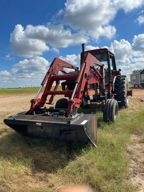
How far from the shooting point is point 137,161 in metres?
5.54

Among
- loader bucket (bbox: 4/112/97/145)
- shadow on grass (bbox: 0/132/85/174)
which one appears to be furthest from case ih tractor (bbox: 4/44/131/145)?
shadow on grass (bbox: 0/132/85/174)

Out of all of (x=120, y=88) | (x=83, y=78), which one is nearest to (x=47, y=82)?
(x=83, y=78)

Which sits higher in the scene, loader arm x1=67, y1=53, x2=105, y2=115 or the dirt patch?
loader arm x1=67, y1=53, x2=105, y2=115

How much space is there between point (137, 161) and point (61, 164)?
4.95 feet

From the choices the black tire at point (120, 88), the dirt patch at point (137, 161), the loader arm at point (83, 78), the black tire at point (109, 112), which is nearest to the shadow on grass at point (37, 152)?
the loader arm at point (83, 78)

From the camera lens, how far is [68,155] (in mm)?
5762

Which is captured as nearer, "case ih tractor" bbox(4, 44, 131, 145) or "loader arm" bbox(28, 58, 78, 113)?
"case ih tractor" bbox(4, 44, 131, 145)

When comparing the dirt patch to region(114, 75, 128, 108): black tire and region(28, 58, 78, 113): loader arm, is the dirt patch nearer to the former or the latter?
region(28, 58, 78, 113): loader arm

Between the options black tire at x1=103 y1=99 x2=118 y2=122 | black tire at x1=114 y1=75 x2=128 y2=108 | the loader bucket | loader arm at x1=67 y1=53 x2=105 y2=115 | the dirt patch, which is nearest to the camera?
the dirt patch

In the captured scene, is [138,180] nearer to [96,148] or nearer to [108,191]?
[108,191]

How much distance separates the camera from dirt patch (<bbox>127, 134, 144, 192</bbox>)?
464cm

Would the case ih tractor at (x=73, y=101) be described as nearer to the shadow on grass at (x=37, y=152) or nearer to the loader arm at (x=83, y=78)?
the loader arm at (x=83, y=78)

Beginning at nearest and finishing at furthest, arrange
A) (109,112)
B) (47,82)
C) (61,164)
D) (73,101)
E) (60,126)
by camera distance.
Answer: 1. (61,164)
2. (60,126)
3. (73,101)
4. (47,82)
5. (109,112)

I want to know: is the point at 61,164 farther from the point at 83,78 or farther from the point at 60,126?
the point at 83,78
